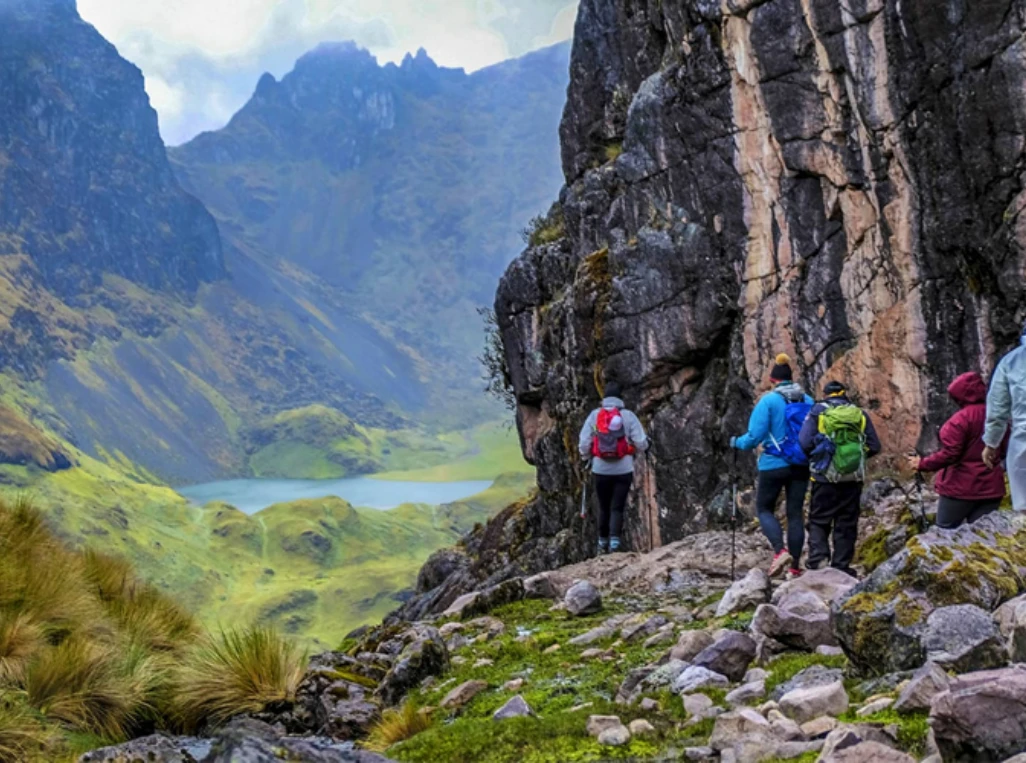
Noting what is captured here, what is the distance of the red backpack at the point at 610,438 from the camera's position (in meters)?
20.1

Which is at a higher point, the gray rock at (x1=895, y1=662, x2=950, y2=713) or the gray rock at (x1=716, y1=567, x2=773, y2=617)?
the gray rock at (x1=895, y1=662, x2=950, y2=713)

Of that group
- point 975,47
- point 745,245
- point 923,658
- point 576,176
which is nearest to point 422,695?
point 923,658

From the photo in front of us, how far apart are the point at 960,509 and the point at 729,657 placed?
18.0ft

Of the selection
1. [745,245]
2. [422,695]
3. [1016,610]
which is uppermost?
[745,245]

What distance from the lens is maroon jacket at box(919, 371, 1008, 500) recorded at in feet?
41.9

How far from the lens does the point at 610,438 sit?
793 inches

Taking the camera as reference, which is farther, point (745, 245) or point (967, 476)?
point (745, 245)

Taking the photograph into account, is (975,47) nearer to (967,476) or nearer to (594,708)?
(967,476)

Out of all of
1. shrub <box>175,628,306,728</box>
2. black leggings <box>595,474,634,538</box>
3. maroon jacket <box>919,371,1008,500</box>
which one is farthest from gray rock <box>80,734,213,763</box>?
black leggings <box>595,474,634,538</box>

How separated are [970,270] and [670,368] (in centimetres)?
1229

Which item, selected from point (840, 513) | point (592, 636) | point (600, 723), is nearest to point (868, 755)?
point (600, 723)

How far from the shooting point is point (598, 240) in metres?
39.6

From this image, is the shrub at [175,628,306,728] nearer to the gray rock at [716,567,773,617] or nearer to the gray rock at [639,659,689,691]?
the gray rock at [639,659,689,691]

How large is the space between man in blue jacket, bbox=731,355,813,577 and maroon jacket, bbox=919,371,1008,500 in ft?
8.44
